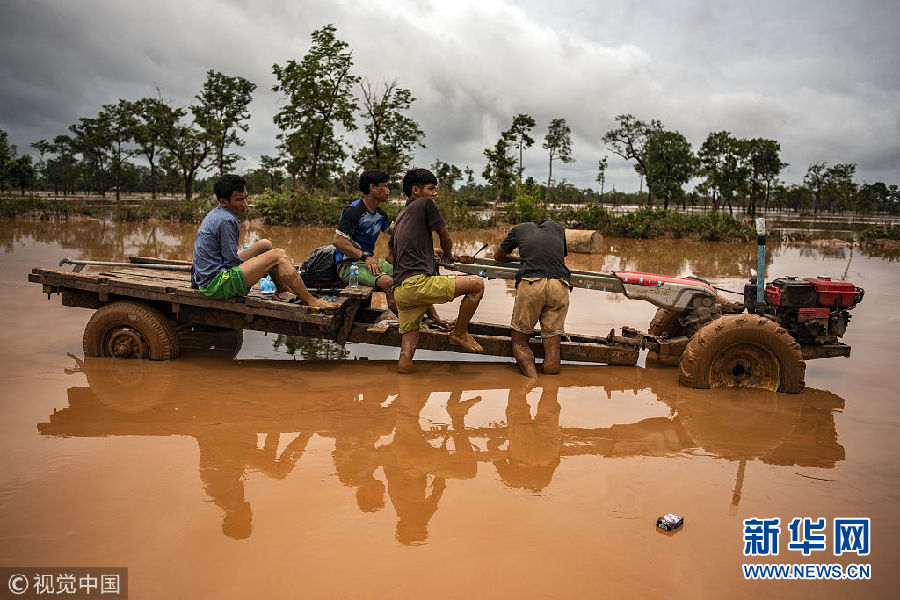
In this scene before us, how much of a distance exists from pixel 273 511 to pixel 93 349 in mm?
3822

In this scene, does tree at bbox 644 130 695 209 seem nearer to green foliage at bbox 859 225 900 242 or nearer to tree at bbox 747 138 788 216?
tree at bbox 747 138 788 216

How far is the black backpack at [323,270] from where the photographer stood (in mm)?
6207

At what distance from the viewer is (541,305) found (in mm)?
5703

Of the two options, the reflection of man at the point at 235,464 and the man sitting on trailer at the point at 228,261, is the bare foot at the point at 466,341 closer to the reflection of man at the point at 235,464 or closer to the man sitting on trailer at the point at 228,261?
the man sitting on trailer at the point at 228,261

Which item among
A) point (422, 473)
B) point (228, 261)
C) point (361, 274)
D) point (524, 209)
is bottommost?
point (422, 473)

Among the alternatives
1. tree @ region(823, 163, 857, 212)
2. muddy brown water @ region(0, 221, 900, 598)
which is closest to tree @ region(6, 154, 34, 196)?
muddy brown water @ region(0, 221, 900, 598)

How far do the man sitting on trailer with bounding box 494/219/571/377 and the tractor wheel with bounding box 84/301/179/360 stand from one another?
3551mm

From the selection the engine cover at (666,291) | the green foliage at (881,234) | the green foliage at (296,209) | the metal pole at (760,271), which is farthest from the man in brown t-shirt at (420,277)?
the green foliage at (881,234)

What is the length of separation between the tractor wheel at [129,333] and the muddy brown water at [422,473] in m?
0.20

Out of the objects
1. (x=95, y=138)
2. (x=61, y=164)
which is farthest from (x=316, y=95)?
(x=61, y=164)

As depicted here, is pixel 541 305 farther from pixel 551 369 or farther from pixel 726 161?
pixel 726 161

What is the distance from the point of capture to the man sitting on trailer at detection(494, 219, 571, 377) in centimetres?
568

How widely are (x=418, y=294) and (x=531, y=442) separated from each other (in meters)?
1.85

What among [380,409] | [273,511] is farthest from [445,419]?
[273,511]
